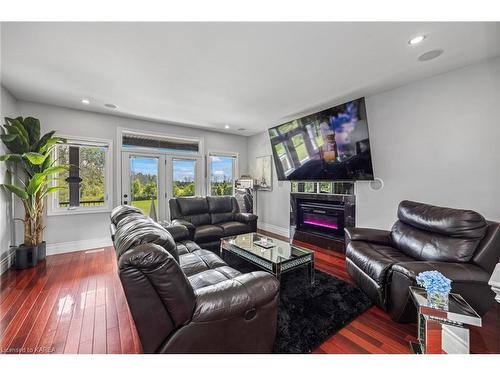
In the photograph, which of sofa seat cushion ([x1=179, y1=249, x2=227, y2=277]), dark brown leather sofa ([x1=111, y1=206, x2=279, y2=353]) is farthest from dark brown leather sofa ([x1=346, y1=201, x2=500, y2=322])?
sofa seat cushion ([x1=179, y1=249, x2=227, y2=277])

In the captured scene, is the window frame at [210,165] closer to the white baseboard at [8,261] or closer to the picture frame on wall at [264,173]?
the picture frame on wall at [264,173]

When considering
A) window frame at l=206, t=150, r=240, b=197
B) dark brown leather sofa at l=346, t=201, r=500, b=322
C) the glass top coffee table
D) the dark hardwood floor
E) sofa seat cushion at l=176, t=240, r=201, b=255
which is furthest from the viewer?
window frame at l=206, t=150, r=240, b=197

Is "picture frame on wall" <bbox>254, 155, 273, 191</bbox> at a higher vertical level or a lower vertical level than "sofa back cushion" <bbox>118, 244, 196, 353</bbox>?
higher

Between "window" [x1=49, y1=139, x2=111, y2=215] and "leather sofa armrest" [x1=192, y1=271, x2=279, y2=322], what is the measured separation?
3833 millimetres

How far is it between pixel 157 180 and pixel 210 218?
164cm

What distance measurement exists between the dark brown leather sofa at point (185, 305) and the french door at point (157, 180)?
3.30m

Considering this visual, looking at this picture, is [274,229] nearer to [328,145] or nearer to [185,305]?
[328,145]

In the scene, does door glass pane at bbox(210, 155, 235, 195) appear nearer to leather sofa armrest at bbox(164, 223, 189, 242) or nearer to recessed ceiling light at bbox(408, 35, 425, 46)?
leather sofa armrest at bbox(164, 223, 189, 242)

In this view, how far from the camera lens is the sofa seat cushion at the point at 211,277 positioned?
174cm

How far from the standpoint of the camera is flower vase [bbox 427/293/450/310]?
133 centimetres

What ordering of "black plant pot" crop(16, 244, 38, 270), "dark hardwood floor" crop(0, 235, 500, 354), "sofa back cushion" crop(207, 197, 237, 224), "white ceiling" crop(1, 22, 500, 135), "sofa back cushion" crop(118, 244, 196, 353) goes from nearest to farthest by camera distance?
"sofa back cushion" crop(118, 244, 196, 353) < "dark hardwood floor" crop(0, 235, 500, 354) < "white ceiling" crop(1, 22, 500, 135) < "black plant pot" crop(16, 244, 38, 270) < "sofa back cushion" crop(207, 197, 237, 224)
